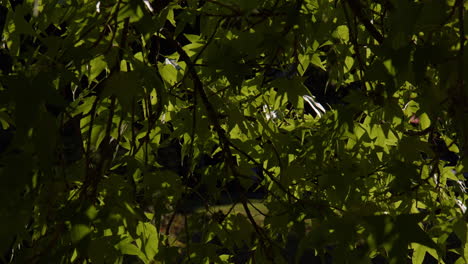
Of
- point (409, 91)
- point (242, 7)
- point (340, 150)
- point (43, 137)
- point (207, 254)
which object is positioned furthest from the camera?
point (409, 91)

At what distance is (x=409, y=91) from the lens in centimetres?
197

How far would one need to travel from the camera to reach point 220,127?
5.14 feet

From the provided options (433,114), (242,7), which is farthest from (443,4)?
(242,7)

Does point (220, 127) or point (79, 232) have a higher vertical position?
point (79, 232)

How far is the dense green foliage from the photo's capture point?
0.97 meters

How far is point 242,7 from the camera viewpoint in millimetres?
1261

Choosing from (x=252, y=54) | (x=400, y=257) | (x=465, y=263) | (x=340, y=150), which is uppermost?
(x=252, y=54)

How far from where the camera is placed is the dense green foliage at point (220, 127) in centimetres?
97

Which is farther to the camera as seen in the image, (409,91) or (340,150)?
(409,91)

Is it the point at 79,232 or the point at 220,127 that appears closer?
the point at 79,232

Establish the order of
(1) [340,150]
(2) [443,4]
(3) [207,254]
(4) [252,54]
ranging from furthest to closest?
(1) [340,150], (3) [207,254], (4) [252,54], (2) [443,4]

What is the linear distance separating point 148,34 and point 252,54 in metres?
0.32

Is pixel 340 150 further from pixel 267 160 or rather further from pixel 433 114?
pixel 433 114

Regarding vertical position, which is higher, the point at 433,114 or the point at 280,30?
the point at 280,30
